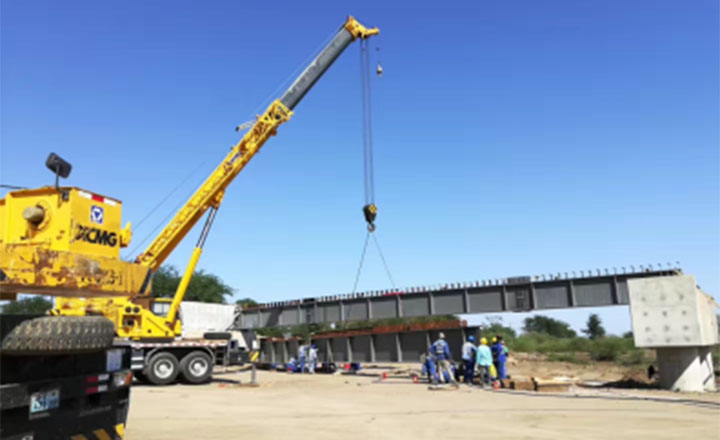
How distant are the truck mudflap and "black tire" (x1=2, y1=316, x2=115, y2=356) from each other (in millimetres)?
207

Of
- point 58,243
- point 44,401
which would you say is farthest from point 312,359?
point 44,401

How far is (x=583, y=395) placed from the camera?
13289 mm

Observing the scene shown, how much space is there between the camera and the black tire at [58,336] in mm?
4645

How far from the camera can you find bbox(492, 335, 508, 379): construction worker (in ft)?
55.7

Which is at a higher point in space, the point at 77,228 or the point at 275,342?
the point at 77,228

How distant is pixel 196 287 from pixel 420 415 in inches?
1946

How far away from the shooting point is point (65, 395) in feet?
17.3

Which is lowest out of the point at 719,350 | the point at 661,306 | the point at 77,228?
the point at 719,350

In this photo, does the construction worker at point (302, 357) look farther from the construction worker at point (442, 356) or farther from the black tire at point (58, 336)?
the black tire at point (58, 336)

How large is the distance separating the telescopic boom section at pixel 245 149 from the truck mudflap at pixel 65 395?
12.7 m

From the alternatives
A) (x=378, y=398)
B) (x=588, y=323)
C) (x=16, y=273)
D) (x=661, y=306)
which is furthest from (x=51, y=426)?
(x=588, y=323)

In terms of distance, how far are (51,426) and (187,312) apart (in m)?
23.3

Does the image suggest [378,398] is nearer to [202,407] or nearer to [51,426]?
[202,407]

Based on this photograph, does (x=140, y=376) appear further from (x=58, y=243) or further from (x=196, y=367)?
(x=58, y=243)
